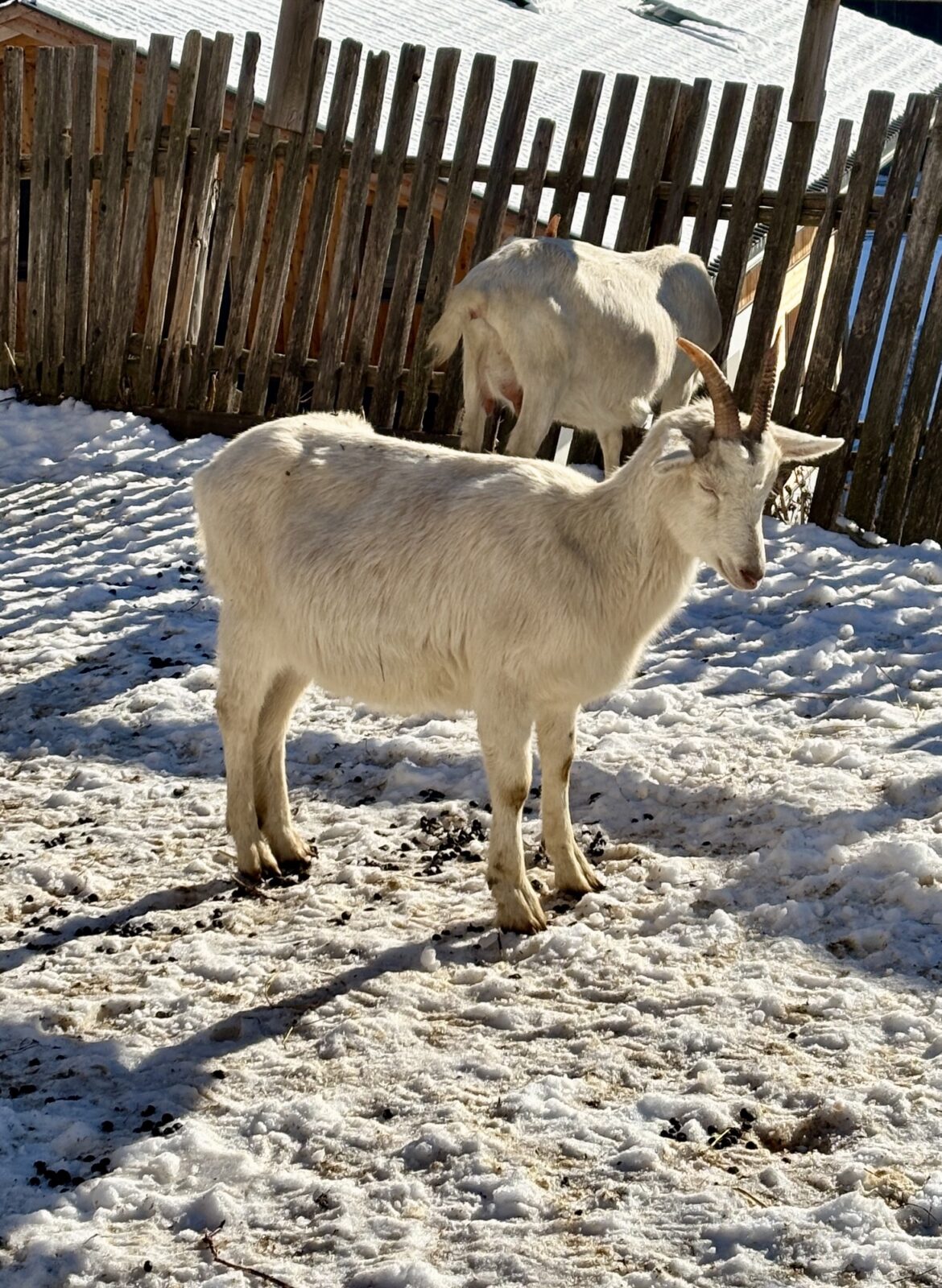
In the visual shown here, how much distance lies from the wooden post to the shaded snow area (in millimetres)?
3796

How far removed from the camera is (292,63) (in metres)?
9.62

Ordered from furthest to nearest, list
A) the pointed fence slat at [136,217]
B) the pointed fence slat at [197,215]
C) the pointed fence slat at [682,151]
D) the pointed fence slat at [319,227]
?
the pointed fence slat at [136,217]
the pointed fence slat at [197,215]
the pointed fence slat at [319,227]
the pointed fence slat at [682,151]

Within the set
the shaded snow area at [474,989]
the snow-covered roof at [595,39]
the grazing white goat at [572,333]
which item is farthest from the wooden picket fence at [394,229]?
the snow-covered roof at [595,39]

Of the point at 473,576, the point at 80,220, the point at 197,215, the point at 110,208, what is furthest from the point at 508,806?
the point at 80,220

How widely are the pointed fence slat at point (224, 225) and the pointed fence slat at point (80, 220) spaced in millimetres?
916

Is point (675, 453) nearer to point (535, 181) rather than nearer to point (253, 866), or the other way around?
point (253, 866)

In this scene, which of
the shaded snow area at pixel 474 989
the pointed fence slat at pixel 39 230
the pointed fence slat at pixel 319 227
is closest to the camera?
the shaded snow area at pixel 474 989

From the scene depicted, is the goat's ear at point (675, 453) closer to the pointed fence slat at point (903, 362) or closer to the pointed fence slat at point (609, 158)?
the pointed fence slat at point (903, 362)

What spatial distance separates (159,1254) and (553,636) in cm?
231

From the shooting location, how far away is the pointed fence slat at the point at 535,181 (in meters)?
9.47

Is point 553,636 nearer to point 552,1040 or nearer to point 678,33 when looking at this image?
point 552,1040

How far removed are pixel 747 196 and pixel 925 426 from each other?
5.73 ft

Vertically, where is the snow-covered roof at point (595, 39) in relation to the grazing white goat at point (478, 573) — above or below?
above

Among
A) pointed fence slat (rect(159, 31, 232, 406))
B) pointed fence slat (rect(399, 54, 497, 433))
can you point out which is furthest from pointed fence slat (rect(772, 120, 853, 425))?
pointed fence slat (rect(159, 31, 232, 406))
